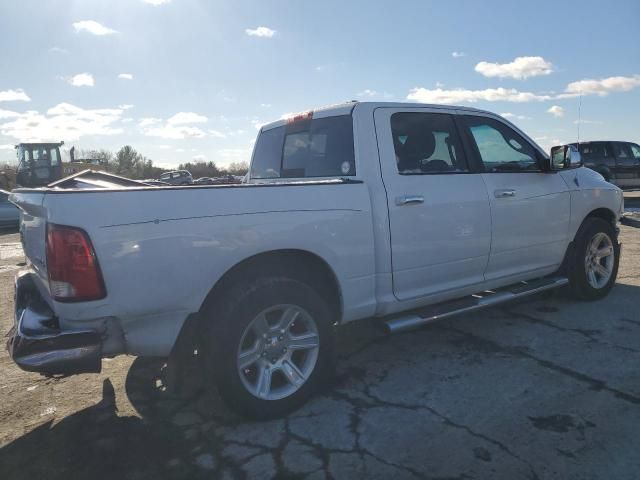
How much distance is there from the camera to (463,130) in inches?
158

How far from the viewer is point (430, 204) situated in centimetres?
348

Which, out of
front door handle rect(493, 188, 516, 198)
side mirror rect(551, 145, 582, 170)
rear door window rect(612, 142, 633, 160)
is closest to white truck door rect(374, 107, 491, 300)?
front door handle rect(493, 188, 516, 198)

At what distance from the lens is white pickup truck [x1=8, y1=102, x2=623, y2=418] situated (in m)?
2.35

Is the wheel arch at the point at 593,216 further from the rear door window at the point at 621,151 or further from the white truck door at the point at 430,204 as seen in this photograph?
the rear door window at the point at 621,151

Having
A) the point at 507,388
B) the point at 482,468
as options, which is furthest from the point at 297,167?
the point at 482,468

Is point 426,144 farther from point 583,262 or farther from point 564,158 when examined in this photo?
point 583,262

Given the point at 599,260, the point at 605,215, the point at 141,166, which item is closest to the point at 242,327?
the point at 599,260

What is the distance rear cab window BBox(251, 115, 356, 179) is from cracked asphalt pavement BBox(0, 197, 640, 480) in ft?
5.07

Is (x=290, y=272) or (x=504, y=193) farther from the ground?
(x=504, y=193)

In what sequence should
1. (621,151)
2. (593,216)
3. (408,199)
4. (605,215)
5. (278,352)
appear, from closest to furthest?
(278,352) → (408,199) → (593,216) → (605,215) → (621,151)

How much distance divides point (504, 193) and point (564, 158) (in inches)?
32.3

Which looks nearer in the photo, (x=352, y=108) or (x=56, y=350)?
(x=56, y=350)

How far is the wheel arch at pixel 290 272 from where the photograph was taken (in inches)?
109

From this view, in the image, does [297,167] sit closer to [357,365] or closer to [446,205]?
[446,205]
